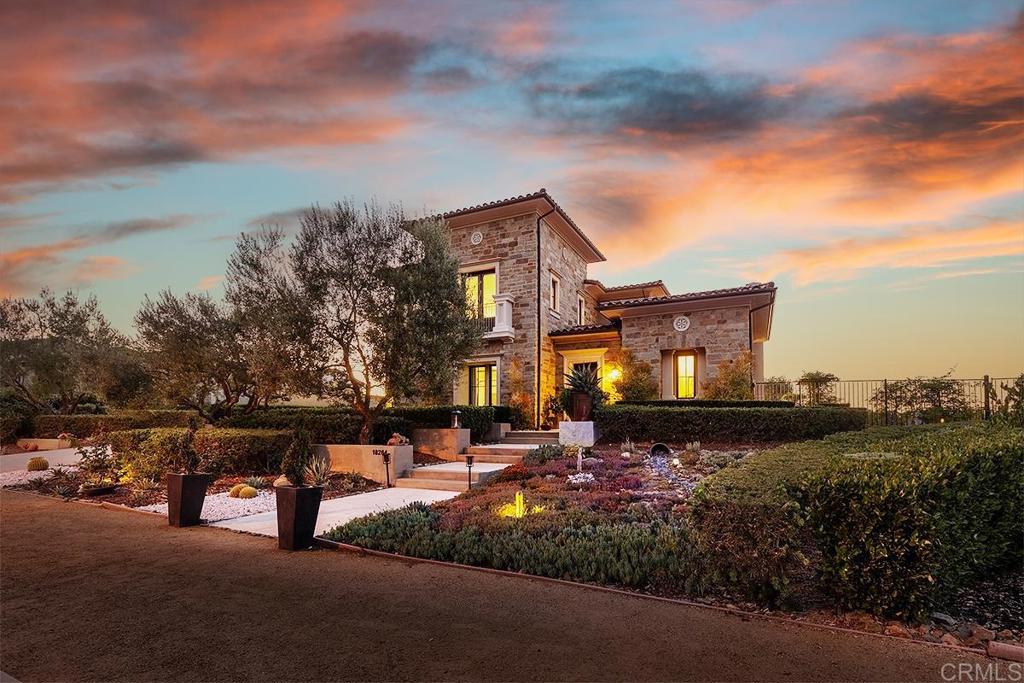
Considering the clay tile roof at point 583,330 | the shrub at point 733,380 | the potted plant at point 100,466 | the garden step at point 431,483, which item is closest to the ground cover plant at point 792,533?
the garden step at point 431,483

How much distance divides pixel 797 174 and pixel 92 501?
46.0 ft

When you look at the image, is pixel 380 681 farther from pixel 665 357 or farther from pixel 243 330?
pixel 665 357

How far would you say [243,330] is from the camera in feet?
46.9

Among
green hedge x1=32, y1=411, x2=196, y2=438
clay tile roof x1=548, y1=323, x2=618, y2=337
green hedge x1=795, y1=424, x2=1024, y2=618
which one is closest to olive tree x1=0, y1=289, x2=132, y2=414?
green hedge x1=32, y1=411, x2=196, y2=438

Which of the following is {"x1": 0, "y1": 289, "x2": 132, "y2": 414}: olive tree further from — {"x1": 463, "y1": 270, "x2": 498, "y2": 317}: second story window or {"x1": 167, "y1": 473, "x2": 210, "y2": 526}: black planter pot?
{"x1": 167, "y1": 473, "x2": 210, "y2": 526}: black planter pot

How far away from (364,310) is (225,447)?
439cm

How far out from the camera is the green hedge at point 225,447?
1152 centimetres

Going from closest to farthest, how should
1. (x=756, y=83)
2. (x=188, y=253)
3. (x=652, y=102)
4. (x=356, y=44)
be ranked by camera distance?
(x=356, y=44) < (x=756, y=83) < (x=652, y=102) < (x=188, y=253)

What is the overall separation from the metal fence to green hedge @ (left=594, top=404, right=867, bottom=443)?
2.31 meters

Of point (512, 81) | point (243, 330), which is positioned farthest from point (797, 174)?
point (243, 330)

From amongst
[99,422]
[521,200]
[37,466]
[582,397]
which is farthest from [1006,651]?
[99,422]

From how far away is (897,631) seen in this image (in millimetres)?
3715

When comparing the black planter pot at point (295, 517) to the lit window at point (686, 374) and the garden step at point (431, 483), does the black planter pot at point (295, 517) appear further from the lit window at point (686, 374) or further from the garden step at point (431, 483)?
the lit window at point (686, 374)

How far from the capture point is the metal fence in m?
14.7
